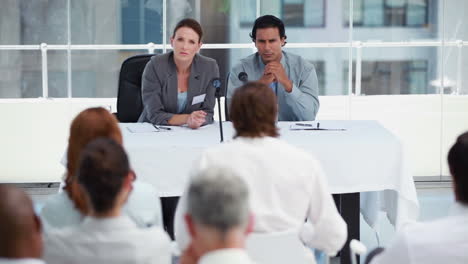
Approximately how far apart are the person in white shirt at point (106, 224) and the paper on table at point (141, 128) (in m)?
2.26

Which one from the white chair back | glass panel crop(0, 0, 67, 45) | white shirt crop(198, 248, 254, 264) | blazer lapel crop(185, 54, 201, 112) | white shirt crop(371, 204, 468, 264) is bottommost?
the white chair back

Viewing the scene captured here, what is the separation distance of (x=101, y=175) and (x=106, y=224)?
132mm

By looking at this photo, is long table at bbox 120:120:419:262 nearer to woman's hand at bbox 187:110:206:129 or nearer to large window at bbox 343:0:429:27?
woman's hand at bbox 187:110:206:129

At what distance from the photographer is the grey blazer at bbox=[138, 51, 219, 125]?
5070 mm

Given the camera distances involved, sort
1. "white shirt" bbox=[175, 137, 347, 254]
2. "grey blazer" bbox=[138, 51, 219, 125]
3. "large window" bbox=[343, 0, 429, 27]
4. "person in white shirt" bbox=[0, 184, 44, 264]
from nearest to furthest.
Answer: "person in white shirt" bbox=[0, 184, 44, 264]
"white shirt" bbox=[175, 137, 347, 254]
"grey blazer" bbox=[138, 51, 219, 125]
"large window" bbox=[343, 0, 429, 27]

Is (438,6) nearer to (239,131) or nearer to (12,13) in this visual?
(12,13)

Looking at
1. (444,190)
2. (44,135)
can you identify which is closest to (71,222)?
(44,135)

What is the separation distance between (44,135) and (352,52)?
2.40 metres

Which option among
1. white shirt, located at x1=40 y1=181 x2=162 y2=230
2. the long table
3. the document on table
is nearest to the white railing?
the document on table

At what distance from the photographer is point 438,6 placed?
7273 mm

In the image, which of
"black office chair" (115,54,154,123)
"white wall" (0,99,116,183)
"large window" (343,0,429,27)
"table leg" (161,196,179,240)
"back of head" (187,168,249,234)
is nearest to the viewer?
"back of head" (187,168,249,234)

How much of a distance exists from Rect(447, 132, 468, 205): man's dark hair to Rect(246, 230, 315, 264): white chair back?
679 millimetres

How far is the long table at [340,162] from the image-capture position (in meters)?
4.39

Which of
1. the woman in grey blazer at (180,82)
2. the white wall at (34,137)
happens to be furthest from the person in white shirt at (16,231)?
the white wall at (34,137)
